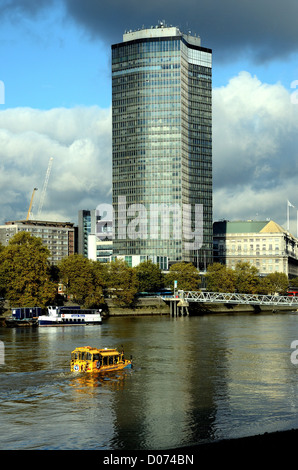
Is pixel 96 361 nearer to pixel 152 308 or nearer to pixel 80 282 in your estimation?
pixel 80 282

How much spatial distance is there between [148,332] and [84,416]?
6715cm

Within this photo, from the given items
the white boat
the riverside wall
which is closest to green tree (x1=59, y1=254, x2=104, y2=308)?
the riverside wall

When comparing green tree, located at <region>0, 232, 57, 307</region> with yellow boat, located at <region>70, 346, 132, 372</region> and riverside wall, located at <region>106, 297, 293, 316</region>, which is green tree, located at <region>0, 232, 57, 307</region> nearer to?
riverside wall, located at <region>106, 297, 293, 316</region>

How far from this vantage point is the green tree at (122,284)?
183 meters

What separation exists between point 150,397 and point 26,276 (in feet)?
333

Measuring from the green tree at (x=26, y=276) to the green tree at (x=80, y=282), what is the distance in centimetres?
1055

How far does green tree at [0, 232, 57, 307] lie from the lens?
150 meters

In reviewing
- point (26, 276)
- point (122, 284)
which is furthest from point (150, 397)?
point (122, 284)

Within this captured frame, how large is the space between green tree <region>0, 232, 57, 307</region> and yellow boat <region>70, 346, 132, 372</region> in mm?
83292

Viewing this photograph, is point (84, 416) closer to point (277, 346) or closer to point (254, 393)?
point (254, 393)

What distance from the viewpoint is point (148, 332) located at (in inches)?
4466
